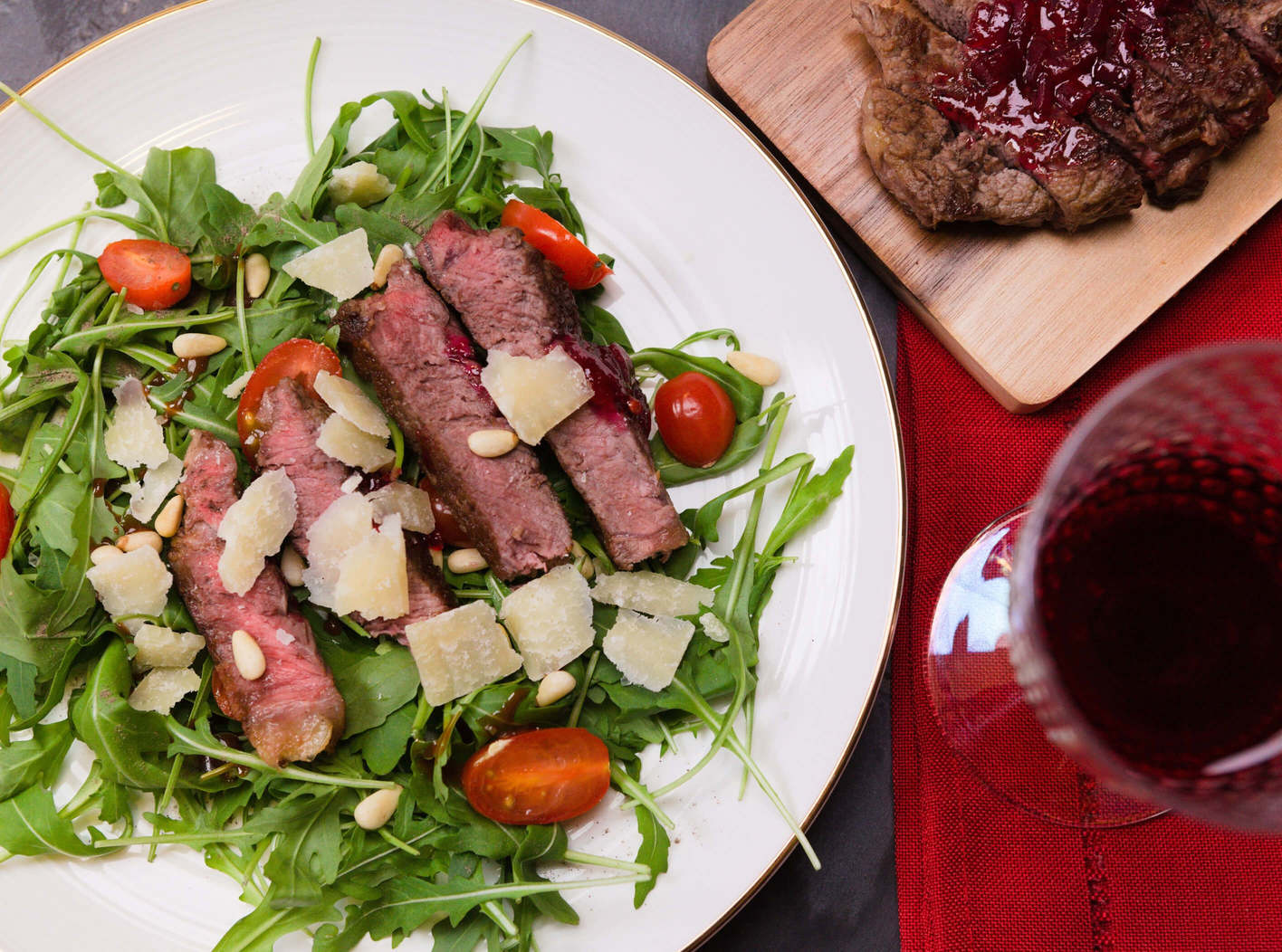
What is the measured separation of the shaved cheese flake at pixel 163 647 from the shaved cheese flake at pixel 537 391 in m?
1.25

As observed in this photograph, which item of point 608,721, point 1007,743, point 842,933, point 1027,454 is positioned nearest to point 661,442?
point 608,721

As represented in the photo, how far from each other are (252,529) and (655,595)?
1277mm

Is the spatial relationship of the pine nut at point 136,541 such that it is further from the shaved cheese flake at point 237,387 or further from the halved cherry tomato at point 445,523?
the halved cherry tomato at point 445,523

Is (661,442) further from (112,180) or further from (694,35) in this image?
(112,180)

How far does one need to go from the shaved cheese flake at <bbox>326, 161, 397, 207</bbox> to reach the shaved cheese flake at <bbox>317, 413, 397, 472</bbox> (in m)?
0.78

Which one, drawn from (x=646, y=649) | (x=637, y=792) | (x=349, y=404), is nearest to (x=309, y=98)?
(x=349, y=404)

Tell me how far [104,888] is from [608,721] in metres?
1.70

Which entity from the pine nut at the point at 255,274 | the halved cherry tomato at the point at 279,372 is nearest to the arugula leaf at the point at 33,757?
the halved cherry tomato at the point at 279,372

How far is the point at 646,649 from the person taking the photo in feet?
9.89

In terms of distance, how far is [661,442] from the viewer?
3.32 meters

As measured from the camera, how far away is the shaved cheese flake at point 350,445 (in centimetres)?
307

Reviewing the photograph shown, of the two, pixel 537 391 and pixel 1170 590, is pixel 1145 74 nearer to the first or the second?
pixel 1170 590

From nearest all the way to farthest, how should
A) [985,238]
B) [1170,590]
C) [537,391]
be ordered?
[1170,590]
[537,391]
[985,238]

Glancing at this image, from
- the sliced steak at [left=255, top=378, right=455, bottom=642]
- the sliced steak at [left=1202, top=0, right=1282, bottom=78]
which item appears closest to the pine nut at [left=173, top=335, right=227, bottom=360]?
the sliced steak at [left=255, top=378, right=455, bottom=642]
